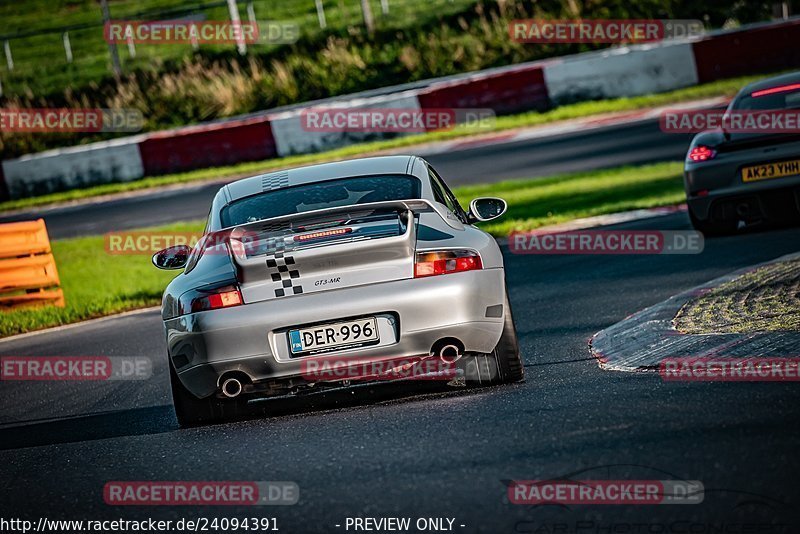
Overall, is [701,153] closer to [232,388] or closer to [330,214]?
[330,214]

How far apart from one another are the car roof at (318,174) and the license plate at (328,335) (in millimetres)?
1366

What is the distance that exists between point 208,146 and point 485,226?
12.9m

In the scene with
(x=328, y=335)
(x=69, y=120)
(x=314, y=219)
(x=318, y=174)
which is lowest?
(x=328, y=335)

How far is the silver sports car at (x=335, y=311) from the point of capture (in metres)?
6.33

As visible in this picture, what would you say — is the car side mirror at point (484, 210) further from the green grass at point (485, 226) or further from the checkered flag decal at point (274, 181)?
the green grass at point (485, 226)

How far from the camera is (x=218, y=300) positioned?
6402 mm

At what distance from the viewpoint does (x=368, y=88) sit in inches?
1340

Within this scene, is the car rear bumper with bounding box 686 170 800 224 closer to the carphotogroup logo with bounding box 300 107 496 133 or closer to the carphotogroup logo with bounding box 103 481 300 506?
the carphotogroup logo with bounding box 103 481 300 506

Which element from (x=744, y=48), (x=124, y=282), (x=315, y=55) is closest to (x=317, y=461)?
(x=124, y=282)

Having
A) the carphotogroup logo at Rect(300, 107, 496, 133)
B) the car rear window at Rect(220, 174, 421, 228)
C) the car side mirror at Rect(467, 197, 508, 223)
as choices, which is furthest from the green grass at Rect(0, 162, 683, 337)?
the carphotogroup logo at Rect(300, 107, 496, 133)

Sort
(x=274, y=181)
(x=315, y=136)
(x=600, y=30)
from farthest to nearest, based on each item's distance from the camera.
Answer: (x=600, y=30) < (x=315, y=136) < (x=274, y=181)

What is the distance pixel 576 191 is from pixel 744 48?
9.66 m

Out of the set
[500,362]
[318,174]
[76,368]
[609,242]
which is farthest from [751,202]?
[76,368]

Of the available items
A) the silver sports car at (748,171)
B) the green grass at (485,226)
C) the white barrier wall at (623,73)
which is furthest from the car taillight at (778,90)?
the white barrier wall at (623,73)
